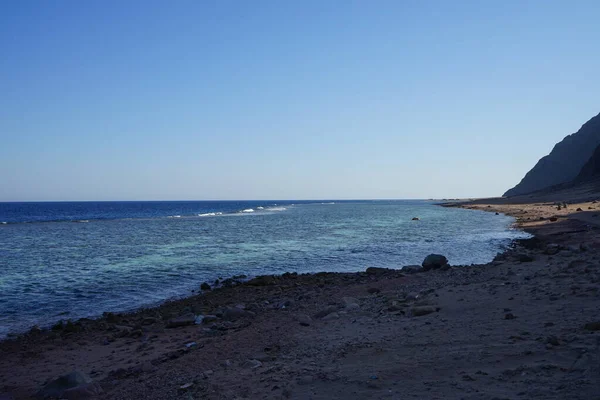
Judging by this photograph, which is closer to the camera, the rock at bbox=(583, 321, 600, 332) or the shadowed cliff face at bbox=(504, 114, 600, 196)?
the rock at bbox=(583, 321, 600, 332)

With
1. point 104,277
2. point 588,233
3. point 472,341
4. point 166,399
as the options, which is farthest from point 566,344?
point 588,233

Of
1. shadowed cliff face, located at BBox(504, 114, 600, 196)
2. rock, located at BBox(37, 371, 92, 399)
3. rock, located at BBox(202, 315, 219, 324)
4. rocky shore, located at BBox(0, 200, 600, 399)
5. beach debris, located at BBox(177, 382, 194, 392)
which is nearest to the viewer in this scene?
rocky shore, located at BBox(0, 200, 600, 399)

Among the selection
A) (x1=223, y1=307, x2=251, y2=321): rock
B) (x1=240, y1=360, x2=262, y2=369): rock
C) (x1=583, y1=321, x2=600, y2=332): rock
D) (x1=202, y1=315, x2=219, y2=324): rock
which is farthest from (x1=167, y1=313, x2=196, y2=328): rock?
(x1=583, y1=321, x2=600, y2=332): rock

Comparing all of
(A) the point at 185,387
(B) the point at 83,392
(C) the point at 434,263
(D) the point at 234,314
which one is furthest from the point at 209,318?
(C) the point at 434,263

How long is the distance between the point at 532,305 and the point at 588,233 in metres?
20.4

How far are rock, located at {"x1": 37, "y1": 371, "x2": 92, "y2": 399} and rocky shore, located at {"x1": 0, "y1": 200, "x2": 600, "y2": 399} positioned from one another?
0.07 feet

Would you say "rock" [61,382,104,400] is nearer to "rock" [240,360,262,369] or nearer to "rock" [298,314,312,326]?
"rock" [240,360,262,369]

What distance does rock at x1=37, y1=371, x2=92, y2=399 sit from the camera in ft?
27.1

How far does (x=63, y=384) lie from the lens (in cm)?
835

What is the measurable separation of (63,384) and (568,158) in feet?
503

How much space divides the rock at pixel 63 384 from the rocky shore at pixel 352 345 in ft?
0.07

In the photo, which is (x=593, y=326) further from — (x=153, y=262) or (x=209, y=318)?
(x=153, y=262)

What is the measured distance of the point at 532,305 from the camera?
9.14 meters

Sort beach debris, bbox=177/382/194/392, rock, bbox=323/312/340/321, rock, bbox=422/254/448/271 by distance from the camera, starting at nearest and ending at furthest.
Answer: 1. beach debris, bbox=177/382/194/392
2. rock, bbox=323/312/340/321
3. rock, bbox=422/254/448/271
